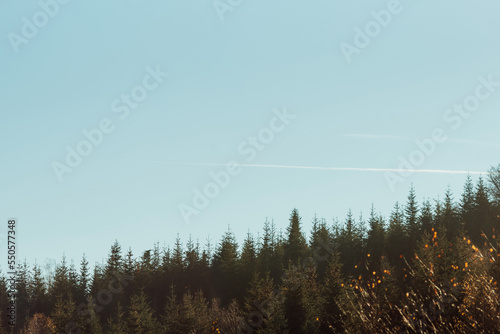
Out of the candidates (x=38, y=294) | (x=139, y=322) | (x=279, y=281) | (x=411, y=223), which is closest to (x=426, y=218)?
(x=411, y=223)

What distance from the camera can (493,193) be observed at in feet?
240

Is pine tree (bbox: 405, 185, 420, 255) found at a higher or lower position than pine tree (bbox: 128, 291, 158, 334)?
higher

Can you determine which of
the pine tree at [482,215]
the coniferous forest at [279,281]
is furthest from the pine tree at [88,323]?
the pine tree at [482,215]

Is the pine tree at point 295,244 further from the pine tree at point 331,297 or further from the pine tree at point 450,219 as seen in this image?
the pine tree at point 331,297

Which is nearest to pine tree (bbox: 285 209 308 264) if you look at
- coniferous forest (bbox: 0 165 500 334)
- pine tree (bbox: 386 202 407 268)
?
coniferous forest (bbox: 0 165 500 334)

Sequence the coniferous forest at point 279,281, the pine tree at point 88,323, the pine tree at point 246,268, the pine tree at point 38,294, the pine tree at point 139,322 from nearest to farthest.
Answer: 1. the coniferous forest at point 279,281
2. the pine tree at point 139,322
3. the pine tree at point 88,323
4. the pine tree at point 246,268
5. the pine tree at point 38,294

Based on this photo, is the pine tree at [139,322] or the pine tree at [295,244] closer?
the pine tree at [139,322]

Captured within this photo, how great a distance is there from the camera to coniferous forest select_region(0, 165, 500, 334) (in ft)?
79.2

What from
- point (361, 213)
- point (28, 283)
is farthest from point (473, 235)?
point (28, 283)

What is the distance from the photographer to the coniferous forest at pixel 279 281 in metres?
24.1

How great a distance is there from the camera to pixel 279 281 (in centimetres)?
8156

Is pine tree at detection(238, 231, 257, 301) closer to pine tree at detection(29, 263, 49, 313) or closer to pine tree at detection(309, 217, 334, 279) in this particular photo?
pine tree at detection(309, 217, 334, 279)

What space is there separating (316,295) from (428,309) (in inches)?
761

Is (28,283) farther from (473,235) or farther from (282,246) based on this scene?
(473,235)
